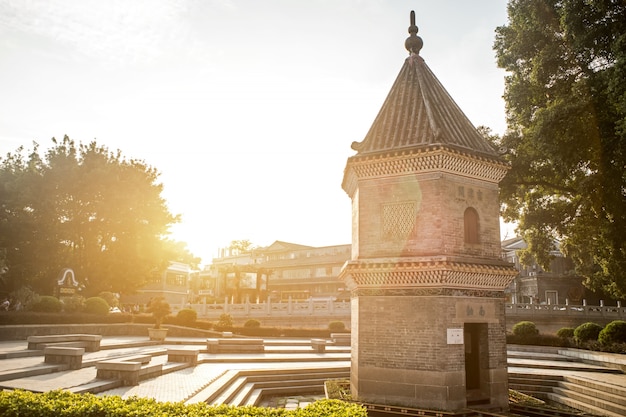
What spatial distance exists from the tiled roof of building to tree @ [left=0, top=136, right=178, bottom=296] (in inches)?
977

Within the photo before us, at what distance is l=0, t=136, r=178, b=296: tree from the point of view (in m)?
31.2

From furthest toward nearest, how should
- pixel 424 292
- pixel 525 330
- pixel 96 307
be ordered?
pixel 96 307, pixel 525 330, pixel 424 292

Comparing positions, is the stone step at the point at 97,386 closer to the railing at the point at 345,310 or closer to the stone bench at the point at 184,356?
the stone bench at the point at 184,356

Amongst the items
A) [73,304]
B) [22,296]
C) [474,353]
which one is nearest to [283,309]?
[73,304]

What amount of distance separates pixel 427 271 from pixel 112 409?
8527mm

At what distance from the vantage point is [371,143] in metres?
14.9

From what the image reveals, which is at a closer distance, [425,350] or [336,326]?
[425,350]

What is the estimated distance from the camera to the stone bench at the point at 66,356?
13383mm

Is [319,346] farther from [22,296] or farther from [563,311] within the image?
[563,311]

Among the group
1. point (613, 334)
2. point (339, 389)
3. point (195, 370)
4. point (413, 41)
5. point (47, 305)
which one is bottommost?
point (339, 389)

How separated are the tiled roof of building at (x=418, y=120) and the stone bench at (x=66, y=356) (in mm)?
10637

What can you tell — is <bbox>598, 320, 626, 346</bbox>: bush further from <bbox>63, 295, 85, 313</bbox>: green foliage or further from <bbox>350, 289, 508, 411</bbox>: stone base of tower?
<bbox>63, 295, 85, 313</bbox>: green foliage

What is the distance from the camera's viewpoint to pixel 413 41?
1683cm

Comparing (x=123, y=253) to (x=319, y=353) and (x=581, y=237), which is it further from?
(x=581, y=237)
